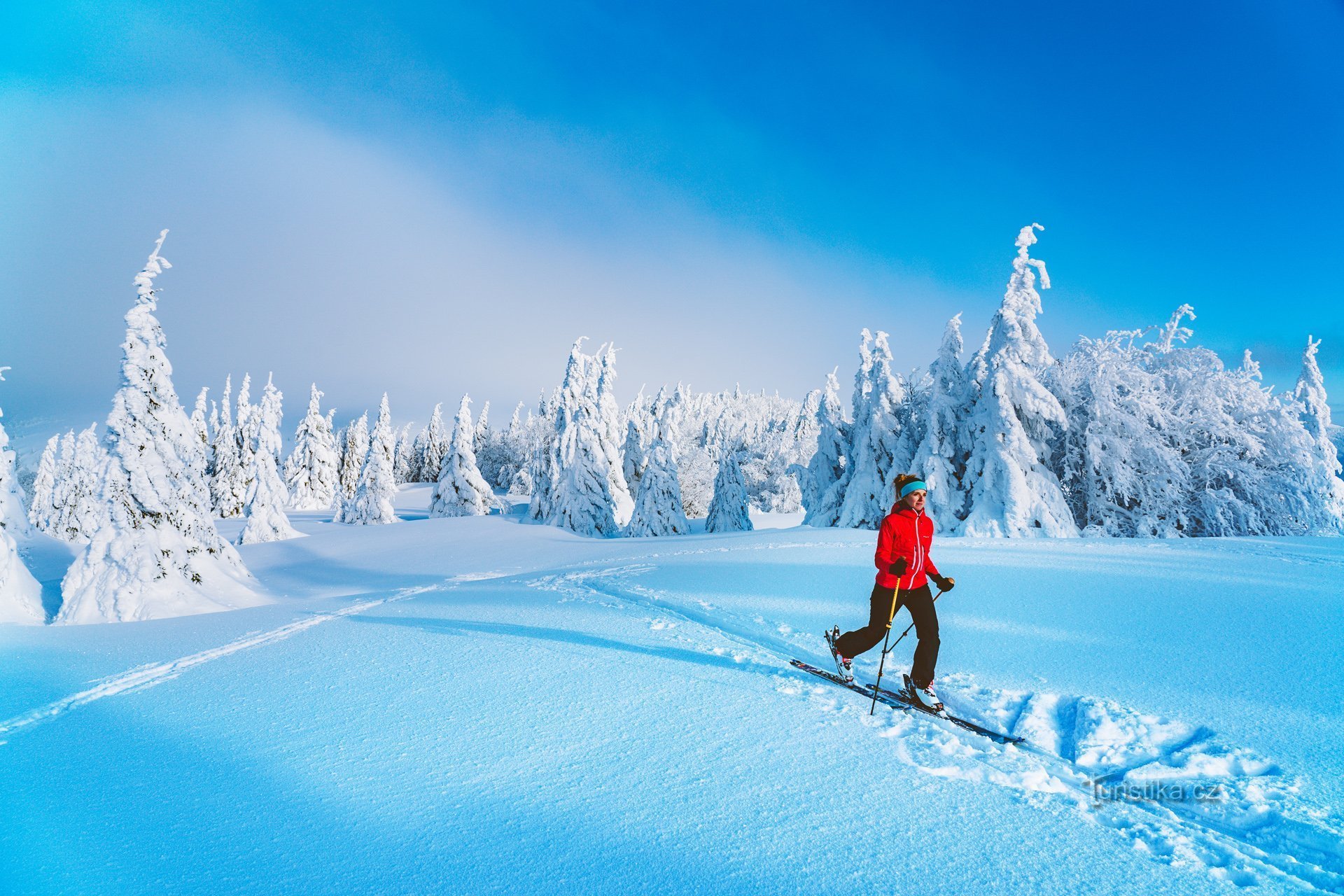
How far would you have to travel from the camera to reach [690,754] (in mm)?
3861

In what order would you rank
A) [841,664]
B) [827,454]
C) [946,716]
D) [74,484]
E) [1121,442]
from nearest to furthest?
[946,716]
[841,664]
[1121,442]
[827,454]
[74,484]

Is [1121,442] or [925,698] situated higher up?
[1121,442]

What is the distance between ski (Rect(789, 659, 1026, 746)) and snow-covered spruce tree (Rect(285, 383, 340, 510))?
55408mm

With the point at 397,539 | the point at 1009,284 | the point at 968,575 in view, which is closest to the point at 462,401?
the point at 397,539

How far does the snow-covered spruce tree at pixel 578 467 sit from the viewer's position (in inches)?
1212

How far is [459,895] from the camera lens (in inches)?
98.3

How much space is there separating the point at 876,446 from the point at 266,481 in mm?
34805

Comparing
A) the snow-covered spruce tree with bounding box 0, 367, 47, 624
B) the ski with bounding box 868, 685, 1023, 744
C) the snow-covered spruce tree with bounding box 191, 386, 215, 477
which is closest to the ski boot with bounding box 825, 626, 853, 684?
the ski with bounding box 868, 685, 1023, 744

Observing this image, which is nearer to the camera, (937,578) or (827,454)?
(937,578)

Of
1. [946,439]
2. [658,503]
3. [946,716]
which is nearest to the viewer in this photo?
[946,716]

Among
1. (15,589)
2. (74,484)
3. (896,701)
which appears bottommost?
(74,484)

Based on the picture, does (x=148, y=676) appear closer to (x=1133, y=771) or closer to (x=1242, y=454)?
(x=1133, y=771)

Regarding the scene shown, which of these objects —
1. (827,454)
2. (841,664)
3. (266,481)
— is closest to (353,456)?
(266,481)

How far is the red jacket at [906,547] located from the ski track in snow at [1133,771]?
3.37ft
